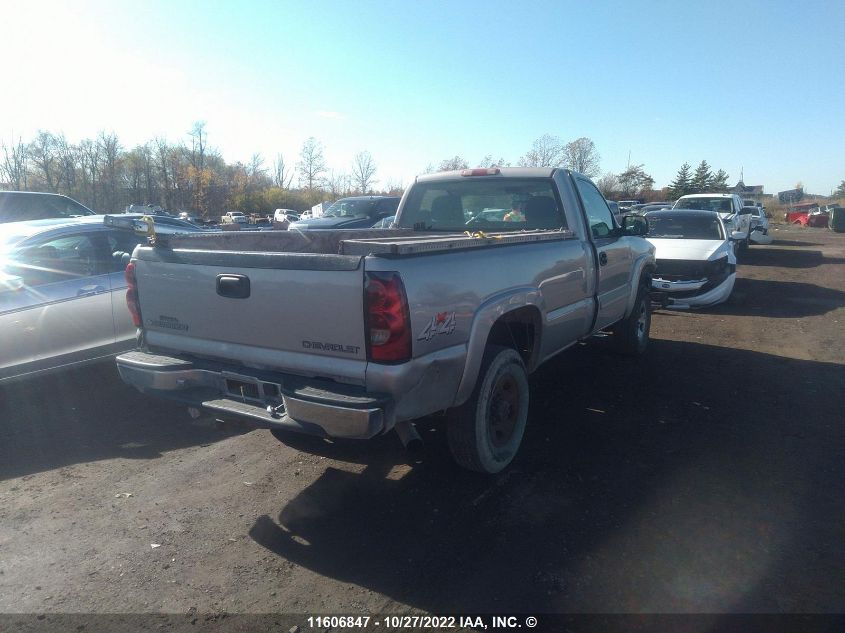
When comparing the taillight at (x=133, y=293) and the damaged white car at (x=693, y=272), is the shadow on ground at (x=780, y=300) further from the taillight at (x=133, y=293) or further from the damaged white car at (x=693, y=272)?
the taillight at (x=133, y=293)

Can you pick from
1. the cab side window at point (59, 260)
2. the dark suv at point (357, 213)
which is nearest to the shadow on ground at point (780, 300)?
the dark suv at point (357, 213)

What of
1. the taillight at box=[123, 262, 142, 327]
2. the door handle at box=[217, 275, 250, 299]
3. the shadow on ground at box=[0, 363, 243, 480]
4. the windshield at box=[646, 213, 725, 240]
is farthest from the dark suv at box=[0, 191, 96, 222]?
the windshield at box=[646, 213, 725, 240]

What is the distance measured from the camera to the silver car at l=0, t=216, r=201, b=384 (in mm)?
5227

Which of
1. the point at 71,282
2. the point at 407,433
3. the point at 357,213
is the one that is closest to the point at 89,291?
the point at 71,282

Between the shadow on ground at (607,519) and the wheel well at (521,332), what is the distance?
73cm

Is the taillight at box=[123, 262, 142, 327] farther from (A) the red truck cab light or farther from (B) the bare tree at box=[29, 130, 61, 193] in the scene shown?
(B) the bare tree at box=[29, 130, 61, 193]

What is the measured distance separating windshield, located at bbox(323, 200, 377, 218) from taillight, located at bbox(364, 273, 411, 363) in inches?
550

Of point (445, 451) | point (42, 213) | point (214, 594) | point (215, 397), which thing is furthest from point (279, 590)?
point (42, 213)

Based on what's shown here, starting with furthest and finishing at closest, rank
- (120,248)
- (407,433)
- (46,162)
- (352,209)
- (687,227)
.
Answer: (46,162)
(352,209)
(687,227)
(120,248)
(407,433)

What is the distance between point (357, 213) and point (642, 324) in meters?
11.4

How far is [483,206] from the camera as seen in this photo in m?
5.63

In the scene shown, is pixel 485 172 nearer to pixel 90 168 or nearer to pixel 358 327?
pixel 358 327

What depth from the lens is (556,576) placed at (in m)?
2.98

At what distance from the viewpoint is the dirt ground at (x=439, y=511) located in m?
2.90
